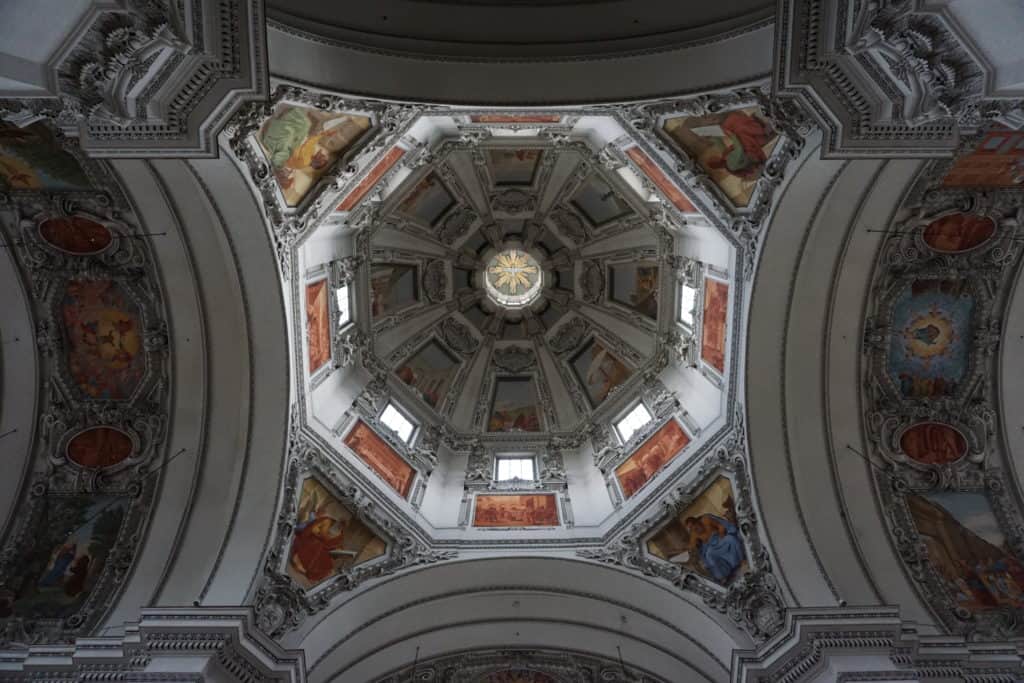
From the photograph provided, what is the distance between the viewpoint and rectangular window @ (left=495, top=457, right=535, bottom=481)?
1723 centimetres

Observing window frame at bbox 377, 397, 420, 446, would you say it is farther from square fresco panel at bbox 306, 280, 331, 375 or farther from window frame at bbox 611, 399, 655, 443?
window frame at bbox 611, 399, 655, 443

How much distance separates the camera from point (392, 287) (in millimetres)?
19719

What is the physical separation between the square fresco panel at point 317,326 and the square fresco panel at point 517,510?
456 cm

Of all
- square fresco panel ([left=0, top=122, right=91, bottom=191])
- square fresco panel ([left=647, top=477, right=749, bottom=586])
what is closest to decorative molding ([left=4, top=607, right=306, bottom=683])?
square fresco panel ([left=0, top=122, right=91, bottom=191])

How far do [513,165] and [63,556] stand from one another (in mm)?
13767

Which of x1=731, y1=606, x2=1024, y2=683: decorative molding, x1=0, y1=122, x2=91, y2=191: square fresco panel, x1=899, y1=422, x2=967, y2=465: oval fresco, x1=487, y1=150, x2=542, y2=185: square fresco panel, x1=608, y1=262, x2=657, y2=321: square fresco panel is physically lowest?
x1=731, y1=606, x2=1024, y2=683: decorative molding

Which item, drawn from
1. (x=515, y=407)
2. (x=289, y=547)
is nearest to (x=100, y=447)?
(x=289, y=547)

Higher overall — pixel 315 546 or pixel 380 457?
pixel 380 457

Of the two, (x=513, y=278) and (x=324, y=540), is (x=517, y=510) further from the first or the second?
(x=513, y=278)

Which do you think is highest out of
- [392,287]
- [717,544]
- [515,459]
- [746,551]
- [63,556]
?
[392,287]

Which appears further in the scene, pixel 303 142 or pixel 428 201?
pixel 428 201

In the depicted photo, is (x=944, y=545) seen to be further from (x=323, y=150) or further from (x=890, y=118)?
(x=323, y=150)

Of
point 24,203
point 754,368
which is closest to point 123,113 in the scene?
point 24,203

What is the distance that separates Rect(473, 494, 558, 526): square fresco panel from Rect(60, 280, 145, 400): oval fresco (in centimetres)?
716
